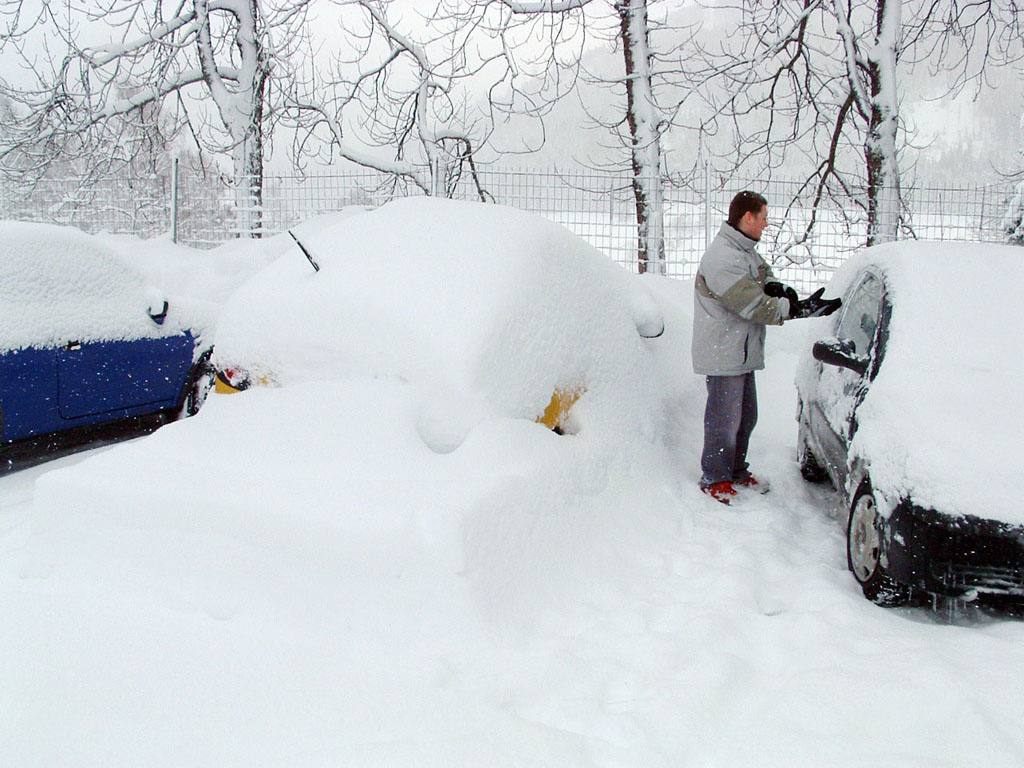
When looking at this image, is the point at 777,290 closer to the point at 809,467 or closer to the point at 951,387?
the point at 809,467

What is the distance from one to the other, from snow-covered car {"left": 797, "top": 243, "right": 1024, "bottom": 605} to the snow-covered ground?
224 mm

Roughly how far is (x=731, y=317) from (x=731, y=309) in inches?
4.3

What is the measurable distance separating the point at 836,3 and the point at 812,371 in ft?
24.8

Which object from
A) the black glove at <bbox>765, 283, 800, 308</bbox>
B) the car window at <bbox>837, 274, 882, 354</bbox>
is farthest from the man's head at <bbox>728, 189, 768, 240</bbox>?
the car window at <bbox>837, 274, 882, 354</bbox>

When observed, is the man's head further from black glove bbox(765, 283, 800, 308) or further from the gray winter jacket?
black glove bbox(765, 283, 800, 308)

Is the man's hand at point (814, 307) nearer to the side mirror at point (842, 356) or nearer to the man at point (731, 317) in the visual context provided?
the man at point (731, 317)

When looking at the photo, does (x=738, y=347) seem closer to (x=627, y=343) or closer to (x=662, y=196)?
(x=627, y=343)

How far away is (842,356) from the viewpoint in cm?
358

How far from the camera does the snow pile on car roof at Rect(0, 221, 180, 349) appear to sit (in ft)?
15.4

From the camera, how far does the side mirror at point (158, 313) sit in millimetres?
5586

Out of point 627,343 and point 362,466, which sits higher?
point 627,343

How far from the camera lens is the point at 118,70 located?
13023 millimetres

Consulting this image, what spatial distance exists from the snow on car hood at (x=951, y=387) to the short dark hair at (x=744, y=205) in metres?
0.73

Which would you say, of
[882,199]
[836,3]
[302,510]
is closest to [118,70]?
[836,3]
